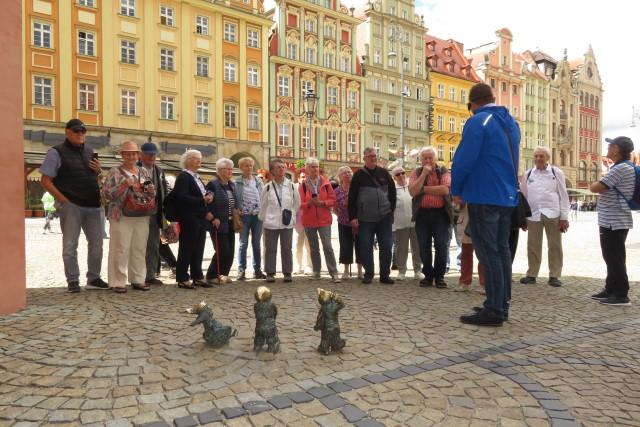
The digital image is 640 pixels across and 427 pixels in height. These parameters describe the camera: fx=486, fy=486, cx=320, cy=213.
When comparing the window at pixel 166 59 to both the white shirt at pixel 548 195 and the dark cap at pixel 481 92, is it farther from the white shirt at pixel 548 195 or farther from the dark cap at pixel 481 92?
the dark cap at pixel 481 92

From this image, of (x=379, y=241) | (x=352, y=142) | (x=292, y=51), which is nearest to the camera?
(x=379, y=241)

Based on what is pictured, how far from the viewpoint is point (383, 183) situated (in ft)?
23.0

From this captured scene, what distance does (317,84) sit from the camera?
3822 centimetres

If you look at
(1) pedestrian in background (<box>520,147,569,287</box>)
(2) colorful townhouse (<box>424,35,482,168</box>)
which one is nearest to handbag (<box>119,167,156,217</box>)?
(1) pedestrian in background (<box>520,147,569,287</box>)

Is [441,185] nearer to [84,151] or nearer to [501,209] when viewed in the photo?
[501,209]

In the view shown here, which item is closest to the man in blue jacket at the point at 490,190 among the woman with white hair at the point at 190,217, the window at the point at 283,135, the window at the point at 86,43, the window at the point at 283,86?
the woman with white hair at the point at 190,217

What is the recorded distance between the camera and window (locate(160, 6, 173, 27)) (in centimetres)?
2973

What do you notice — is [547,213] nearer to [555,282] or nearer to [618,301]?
[555,282]

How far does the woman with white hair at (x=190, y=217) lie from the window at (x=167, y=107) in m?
24.9

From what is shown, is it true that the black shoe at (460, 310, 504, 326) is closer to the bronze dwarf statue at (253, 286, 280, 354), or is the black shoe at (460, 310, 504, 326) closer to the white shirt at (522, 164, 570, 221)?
the bronze dwarf statue at (253, 286, 280, 354)

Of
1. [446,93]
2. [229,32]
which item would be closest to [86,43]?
[229,32]

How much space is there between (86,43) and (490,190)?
28625 millimetres

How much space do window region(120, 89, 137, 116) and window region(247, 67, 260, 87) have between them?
26.1 feet

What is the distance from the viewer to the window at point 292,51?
36.6 meters
